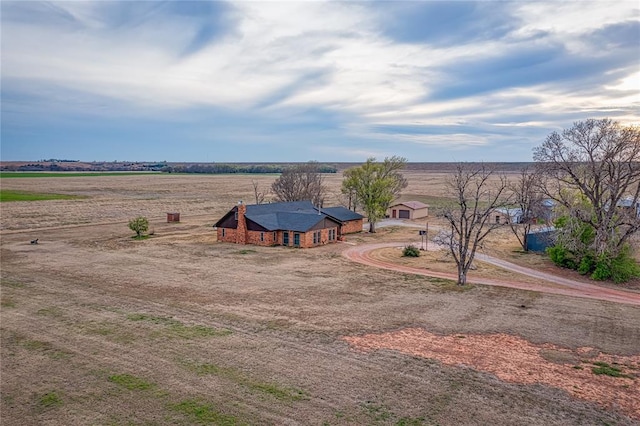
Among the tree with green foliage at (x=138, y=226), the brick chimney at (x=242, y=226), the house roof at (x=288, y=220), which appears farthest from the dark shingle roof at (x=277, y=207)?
the tree with green foliage at (x=138, y=226)

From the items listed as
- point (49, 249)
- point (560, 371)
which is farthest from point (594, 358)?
point (49, 249)

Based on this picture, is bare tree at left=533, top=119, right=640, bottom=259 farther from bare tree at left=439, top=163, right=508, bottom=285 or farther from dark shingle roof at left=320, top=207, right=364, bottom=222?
dark shingle roof at left=320, top=207, right=364, bottom=222

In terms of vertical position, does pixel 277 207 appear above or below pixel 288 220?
above

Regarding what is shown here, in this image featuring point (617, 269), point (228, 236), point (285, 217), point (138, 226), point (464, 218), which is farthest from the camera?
point (138, 226)

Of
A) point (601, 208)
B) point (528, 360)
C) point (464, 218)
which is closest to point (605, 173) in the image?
point (601, 208)

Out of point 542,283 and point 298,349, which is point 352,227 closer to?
point 542,283

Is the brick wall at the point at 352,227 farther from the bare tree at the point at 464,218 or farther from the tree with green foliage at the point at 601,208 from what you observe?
the tree with green foliage at the point at 601,208

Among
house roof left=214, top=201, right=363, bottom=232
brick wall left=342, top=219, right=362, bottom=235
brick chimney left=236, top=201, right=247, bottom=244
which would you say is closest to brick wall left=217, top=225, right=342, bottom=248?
brick chimney left=236, top=201, right=247, bottom=244
